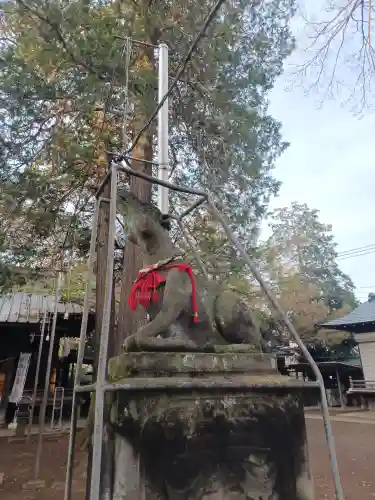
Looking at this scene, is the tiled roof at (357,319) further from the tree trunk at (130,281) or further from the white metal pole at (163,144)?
the white metal pole at (163,144)

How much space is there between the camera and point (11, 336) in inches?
460

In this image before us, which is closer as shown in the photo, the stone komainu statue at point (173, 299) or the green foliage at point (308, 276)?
the stone komainu statue at point (173, 299)

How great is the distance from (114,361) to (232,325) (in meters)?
0.77

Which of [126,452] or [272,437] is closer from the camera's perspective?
[126,452]

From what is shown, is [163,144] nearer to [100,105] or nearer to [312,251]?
[100,105]

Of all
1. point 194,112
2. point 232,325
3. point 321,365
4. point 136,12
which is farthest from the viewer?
point 321,365

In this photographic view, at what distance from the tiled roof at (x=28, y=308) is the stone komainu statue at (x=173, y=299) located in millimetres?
7732

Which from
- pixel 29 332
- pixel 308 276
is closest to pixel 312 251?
pixel 308 276

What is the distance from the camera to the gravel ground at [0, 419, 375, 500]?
14.9 ft

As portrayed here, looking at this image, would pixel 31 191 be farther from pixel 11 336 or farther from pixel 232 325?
pixel 11 336

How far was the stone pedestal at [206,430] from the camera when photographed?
1.78 meters

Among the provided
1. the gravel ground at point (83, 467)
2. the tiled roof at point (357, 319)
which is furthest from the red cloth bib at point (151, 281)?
the tiled roof at point (357, 319)

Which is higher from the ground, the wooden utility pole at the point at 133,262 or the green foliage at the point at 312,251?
the green foliage at the point at 312,251

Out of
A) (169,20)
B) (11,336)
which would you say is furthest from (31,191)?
(11,336)
